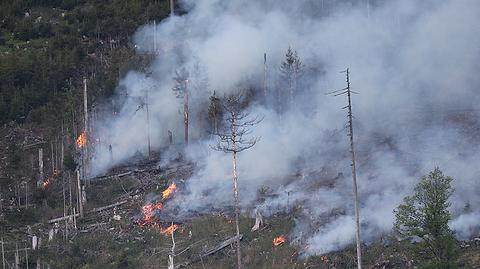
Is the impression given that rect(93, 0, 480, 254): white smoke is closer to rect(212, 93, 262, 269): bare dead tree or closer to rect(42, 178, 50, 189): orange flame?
rect(212, 93, 262, 269): bare dead tree

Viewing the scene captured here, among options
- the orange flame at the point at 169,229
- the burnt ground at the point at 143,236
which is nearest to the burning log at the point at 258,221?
the burnt ground at the point at 143,236

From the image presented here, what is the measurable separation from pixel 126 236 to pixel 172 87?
22.2 meters

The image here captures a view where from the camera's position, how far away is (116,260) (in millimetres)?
45875

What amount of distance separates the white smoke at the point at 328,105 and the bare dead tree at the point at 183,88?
1.05 m

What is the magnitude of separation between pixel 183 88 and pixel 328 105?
13.6 m

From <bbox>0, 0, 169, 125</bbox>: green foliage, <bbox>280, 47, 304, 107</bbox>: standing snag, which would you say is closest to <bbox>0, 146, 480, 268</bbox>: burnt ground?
<bbox>0, 0, 169, 125</bbox>: green foliage

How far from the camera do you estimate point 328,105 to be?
63.0 meters

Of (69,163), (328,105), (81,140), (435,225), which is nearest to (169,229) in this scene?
(69,163)

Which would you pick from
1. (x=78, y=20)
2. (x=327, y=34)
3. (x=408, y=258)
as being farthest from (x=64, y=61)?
(x=408, y=258)

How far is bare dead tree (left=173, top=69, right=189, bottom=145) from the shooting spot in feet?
201

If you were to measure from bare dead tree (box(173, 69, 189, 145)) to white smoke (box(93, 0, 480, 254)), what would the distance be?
3.45ft

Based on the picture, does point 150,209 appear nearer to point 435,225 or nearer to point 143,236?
point 143,236

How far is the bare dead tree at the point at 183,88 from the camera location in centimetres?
6134

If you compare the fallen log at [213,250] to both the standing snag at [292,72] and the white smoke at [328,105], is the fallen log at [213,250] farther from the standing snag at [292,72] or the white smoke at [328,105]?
the standing snag at [292,72]
